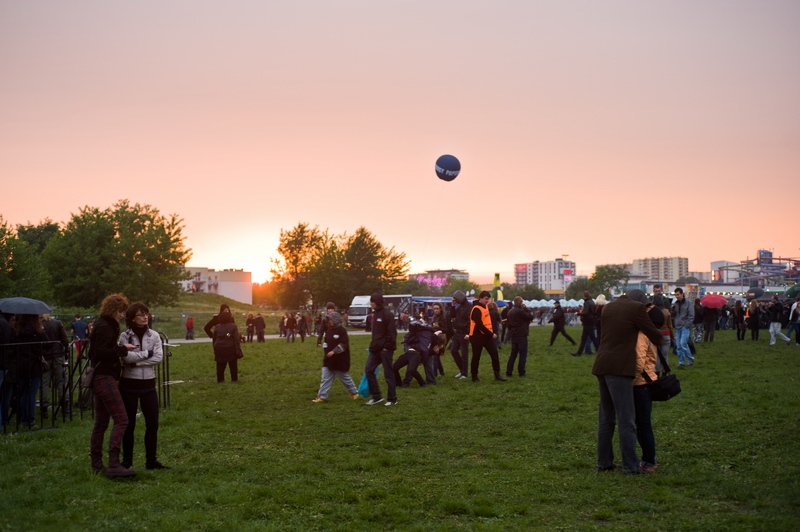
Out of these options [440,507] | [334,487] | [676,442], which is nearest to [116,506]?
[334,487]

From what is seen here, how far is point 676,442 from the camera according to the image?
9656 mm

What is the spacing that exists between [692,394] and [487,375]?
6.00 meters

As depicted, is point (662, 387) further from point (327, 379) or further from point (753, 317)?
point (753, 317)

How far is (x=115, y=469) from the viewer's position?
8094mm

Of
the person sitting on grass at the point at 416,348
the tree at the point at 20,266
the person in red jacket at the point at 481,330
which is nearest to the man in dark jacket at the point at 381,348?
the person sitting on grass at the point at 416,348

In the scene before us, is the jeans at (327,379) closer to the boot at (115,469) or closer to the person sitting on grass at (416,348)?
the person sitting on grass at (416,348)

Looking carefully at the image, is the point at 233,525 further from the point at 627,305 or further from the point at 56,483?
the point at 627,305

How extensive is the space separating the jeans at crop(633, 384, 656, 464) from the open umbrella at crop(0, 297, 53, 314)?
8.86 meters

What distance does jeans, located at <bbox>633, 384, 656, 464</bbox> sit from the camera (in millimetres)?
8164

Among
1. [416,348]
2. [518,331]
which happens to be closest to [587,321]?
[518,331]

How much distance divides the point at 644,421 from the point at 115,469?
5577 mm

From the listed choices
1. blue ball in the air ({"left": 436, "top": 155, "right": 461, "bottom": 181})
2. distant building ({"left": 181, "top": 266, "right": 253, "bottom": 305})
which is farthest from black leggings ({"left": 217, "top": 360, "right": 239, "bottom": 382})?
distant building ({"left": 181, "top": 266, "right": 253, "bottom": 305})

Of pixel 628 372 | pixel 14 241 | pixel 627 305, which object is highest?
pixel 14 241

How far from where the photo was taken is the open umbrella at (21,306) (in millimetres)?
11688
